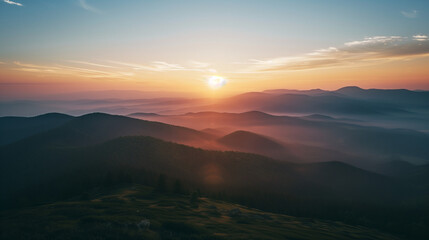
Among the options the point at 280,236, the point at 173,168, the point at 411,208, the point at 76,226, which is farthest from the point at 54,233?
the point at 411,208

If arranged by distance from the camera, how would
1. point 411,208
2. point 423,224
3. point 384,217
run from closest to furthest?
point 423,224
point 384,217
point 411,208

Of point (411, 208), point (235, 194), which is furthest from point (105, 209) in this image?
point (411, 208)

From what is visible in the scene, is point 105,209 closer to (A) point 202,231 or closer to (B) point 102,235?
(B) point 102,235

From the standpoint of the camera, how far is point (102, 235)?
4259 cm

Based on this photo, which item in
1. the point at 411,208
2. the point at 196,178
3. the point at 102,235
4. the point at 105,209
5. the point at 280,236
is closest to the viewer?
the point at 102,235

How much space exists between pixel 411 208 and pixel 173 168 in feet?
512

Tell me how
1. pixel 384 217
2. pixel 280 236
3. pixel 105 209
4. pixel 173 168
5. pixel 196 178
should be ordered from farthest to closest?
pixel 173 168
pixel 196 178
pixel 384 217
pixel 105 209
pixel 280 236

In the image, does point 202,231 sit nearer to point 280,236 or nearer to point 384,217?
point 280,236

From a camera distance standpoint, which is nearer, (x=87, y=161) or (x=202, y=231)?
(x=202, y=231)

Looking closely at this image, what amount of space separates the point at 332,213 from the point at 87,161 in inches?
6469

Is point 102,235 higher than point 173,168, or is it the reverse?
point 102,235

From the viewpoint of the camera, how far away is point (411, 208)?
15212 centimetres

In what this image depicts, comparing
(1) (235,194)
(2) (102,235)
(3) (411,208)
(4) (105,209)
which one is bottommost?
(3) (411,208)

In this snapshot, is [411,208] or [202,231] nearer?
[202,231]
